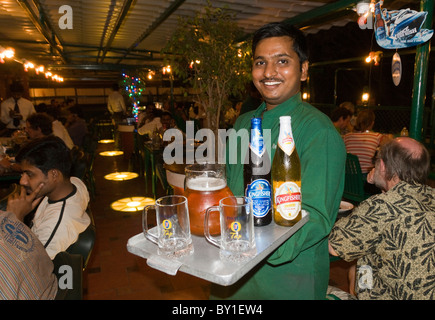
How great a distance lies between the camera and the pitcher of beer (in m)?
0.89

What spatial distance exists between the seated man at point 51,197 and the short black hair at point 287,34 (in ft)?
4.93

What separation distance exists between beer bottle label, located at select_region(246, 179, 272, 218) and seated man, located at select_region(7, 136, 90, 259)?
138 cm

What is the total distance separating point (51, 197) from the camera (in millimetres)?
2127

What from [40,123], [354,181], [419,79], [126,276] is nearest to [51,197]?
[126,276]

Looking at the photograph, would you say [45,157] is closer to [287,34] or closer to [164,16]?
[287,34]

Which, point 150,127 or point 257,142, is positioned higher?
point 257,142

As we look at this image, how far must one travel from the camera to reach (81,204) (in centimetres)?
207

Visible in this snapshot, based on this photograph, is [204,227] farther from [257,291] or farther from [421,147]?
[421,147]

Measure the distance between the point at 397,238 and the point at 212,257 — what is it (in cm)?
117

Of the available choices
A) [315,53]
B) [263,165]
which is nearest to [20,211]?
[263,165]

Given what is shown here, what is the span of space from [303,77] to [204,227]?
0.80m

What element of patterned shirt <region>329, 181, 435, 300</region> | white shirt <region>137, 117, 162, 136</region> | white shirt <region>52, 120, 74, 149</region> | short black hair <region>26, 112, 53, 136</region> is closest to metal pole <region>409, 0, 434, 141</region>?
patterned shirt <region>329, 181, 435, 300</region>

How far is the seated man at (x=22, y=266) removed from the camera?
1312 mm

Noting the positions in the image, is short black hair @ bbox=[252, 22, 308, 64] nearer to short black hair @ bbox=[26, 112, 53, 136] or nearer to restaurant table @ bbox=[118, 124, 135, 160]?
short black hair @ bbox=[26, 112, 53, 136]
